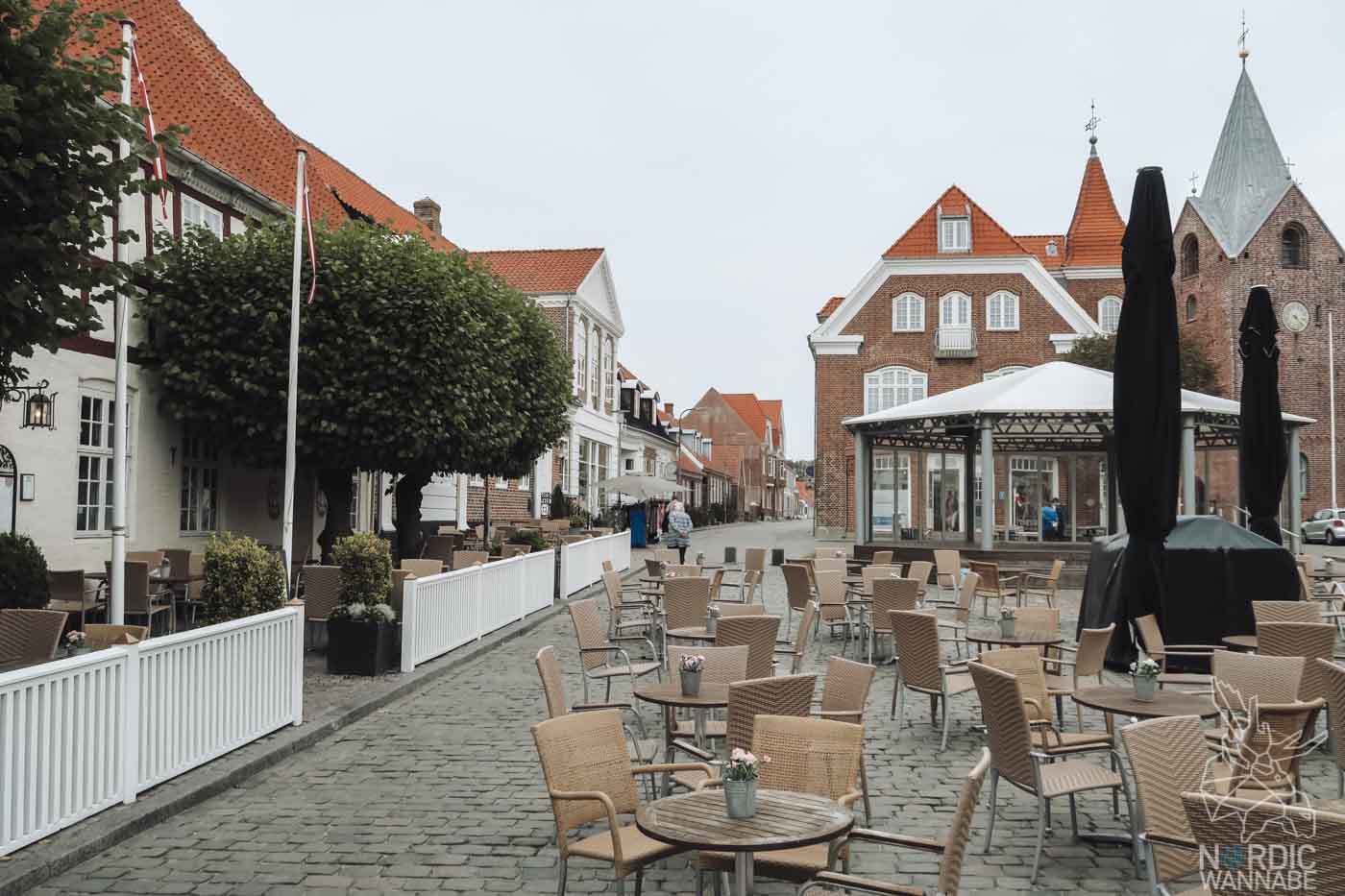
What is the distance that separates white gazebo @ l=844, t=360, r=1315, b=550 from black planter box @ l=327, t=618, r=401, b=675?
14.0 metres

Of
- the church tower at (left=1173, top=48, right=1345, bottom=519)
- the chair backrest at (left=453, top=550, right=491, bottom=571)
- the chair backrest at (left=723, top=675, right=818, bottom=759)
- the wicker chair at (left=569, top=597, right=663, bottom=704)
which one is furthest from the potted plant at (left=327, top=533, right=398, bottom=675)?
the church tower at (left=1173, top=48, right=1345, bottom=519)

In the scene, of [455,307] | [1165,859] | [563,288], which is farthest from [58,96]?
[563,288]

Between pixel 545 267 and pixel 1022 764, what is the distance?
100 ft

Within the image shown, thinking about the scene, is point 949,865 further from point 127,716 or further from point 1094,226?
point 1094,226

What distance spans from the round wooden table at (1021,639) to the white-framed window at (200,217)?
13.4m

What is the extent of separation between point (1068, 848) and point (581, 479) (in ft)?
99.6

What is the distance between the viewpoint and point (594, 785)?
465 centimetres

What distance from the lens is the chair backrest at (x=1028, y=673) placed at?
6.12 m

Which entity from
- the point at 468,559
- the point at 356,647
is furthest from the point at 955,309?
the point at 356,647

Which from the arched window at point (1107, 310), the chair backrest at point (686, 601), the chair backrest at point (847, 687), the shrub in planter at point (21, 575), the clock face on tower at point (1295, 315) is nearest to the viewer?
the chair backrest at point (847, 687)

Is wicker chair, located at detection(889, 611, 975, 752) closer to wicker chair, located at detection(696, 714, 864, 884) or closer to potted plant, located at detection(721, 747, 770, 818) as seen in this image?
wicker chair, located at detection(696, 714, 864, 884)

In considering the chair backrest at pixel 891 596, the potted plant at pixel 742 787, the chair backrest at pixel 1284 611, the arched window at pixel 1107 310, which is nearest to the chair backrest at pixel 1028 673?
the potted plant at pixel 742 787

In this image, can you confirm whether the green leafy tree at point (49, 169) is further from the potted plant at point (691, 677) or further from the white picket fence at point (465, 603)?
the white picket fence at point (465, 603)

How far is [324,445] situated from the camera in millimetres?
16453
